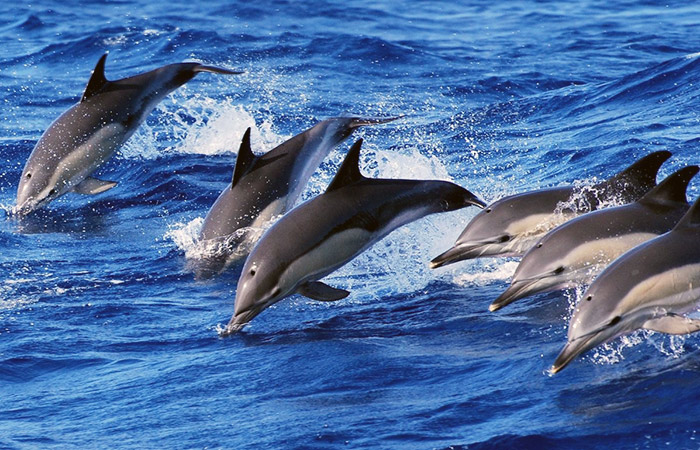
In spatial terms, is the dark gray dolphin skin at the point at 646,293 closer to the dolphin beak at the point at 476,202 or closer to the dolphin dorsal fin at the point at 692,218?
the dolphin dorsal fin at the point at 692,218

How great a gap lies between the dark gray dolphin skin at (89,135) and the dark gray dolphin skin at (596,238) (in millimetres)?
4508

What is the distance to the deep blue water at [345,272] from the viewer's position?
5.68 metres

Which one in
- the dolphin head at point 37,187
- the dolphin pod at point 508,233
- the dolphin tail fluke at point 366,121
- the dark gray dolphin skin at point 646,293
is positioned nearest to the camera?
the dark gray dolphin skin at point 646,293

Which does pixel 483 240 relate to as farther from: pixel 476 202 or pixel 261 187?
pixel 261 187

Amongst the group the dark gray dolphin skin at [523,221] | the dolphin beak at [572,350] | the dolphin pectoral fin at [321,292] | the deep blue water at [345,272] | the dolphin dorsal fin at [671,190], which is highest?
the dolphin dorsal fin at [671,190]

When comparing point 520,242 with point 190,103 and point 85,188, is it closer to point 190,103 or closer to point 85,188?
point 85,188

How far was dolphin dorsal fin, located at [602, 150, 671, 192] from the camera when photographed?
6941 millimetres

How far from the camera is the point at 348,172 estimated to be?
7320 mm

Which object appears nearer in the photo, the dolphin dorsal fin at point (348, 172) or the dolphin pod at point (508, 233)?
the dolphin pod at point (508, 233)

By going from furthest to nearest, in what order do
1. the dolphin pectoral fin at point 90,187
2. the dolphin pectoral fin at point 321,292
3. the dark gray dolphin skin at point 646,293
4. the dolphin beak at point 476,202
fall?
the dolphin pectoral fin at point 90,187 → the dolphin beak at point 476,202 → the dolphin pectoral fin at point 321,292 → the dark gray dolphin skin at point 646,293

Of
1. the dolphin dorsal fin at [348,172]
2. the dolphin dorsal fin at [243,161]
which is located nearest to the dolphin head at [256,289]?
the dolphin dorsal fin at [348,172]

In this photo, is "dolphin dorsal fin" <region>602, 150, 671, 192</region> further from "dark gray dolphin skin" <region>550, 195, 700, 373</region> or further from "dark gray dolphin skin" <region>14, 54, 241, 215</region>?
"dark gray dolphin skin" <region>14, 54, 241, 215</region>

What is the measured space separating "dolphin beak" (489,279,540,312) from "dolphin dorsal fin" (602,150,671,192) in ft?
3.61

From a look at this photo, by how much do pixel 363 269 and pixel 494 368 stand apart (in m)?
2.45
